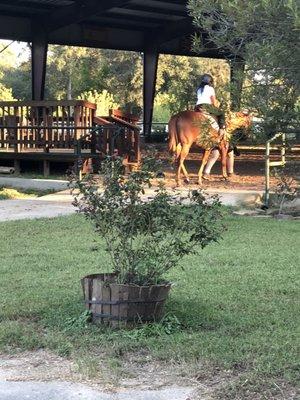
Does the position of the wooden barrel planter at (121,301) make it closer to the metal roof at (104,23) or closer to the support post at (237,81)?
the support post at (237,81)

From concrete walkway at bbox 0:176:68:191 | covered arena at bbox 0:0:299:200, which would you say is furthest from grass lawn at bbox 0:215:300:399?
concrete walkway at bbox 0:176:68:191

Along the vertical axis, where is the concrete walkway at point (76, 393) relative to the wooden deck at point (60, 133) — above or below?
below

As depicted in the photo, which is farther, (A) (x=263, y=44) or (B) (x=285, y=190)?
(B) (x=285, y=190)

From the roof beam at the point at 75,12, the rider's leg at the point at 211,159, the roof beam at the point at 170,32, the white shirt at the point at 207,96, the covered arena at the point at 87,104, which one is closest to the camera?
the white shirt at the point at 207,96

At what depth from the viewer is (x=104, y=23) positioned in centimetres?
3231

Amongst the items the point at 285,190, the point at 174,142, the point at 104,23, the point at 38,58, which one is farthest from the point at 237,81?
the point at 104,23

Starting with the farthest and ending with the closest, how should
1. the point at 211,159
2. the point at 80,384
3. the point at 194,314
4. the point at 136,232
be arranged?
1. the point at 211,159
2. the point at 194,314
3. the point at 136,232
4. the point at 80,384

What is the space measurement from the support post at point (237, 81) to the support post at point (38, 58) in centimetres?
2700

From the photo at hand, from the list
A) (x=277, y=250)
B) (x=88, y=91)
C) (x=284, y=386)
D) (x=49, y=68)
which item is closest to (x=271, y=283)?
(x=277, y=250)

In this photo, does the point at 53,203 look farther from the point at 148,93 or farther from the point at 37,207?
the point at 148,93

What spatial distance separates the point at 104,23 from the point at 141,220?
94.3ft

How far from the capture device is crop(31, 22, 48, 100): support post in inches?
1162

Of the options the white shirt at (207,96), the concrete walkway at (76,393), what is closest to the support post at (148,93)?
the white shirt at (207,96)

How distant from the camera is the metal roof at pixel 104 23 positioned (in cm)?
2658
